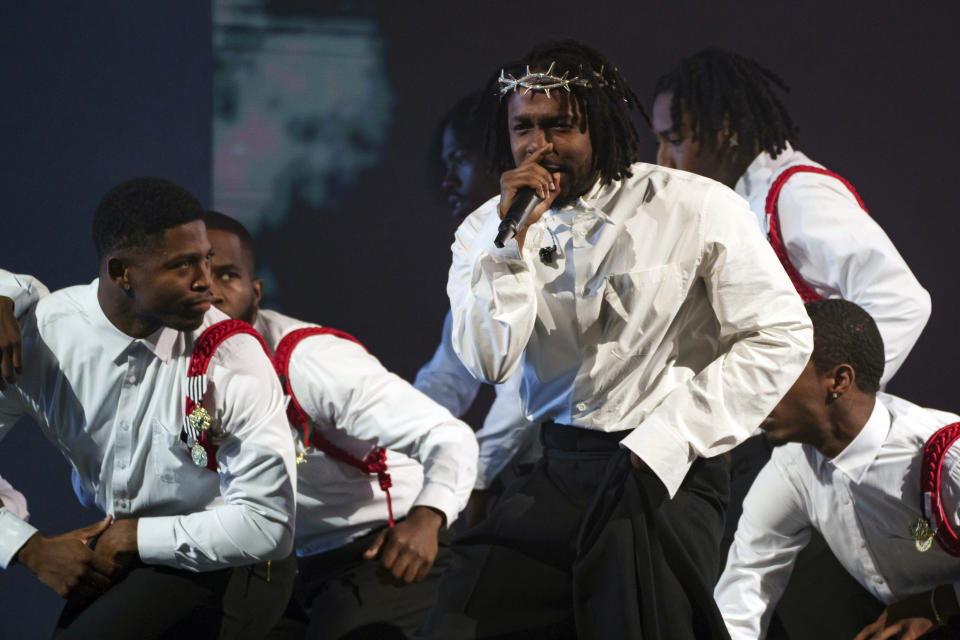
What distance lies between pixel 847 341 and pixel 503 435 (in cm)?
127

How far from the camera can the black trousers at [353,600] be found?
113 inches

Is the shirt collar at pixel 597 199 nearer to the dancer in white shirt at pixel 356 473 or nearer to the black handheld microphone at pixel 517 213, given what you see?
the black handheld microphone at pixel 517 213

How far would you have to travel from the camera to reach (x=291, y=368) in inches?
115

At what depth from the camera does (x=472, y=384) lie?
13.2 ft

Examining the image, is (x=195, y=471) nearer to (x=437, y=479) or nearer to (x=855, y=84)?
(x=437, y=479)

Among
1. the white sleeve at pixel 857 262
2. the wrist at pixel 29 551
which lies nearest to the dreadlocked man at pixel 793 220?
the white sleeve at pixel 857 262

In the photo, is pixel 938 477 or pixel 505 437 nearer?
pixel 938 477

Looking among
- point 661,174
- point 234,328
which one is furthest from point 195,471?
point 661,174

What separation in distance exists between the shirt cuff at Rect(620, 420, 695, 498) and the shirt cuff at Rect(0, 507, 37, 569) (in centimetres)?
149

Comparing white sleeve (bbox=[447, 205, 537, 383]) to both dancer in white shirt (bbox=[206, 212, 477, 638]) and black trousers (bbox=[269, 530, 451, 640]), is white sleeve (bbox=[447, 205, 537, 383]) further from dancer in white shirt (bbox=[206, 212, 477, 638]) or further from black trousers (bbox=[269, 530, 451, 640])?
black trousers (bbox=[269, 530, 451, 640])

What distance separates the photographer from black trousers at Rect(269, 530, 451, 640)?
2.87 meters

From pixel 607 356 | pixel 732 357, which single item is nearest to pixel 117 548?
pixel 607 356

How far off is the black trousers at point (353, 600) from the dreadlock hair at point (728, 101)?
1.61 m

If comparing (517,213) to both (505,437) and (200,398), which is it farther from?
→ (505,437)
